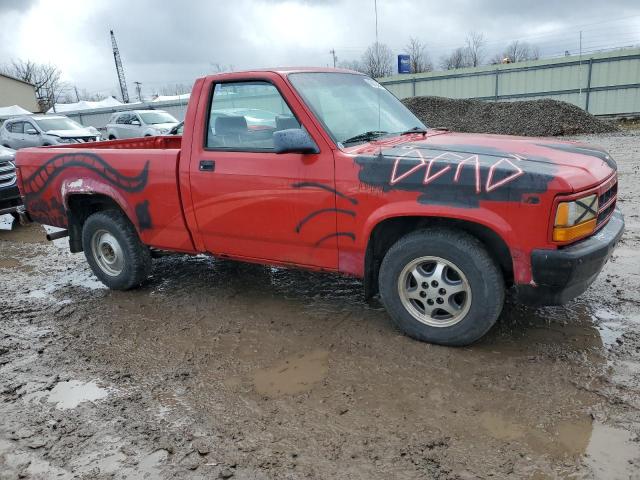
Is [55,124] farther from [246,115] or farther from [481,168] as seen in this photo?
[481,168]

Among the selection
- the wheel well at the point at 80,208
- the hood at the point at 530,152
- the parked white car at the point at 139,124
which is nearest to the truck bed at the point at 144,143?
the wheel well at the point at 80,208

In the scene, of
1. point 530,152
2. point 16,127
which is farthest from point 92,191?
point 16,127

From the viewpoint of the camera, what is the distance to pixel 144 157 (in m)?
4.48

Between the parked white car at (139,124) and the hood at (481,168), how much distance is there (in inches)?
662

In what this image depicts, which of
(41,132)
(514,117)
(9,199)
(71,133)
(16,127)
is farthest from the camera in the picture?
(514,117)

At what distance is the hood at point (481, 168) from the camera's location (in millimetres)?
3012

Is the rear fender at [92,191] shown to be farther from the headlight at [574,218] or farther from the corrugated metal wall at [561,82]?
the corrugated metal wall at [561,82]

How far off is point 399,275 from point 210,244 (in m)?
1.70

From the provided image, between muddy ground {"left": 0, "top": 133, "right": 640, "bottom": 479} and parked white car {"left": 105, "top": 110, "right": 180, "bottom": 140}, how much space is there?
50.1 ft

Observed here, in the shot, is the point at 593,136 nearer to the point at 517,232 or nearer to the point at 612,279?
the point at 612,279

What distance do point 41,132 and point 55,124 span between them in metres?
0.76

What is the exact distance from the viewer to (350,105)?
13.4 feet

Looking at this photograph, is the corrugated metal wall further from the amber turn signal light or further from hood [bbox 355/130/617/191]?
the amber turn signal light

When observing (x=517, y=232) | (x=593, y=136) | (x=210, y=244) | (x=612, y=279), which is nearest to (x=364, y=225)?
(x=517, y=232)
